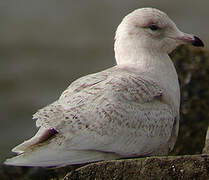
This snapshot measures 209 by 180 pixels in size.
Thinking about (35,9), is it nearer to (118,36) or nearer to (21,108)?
(21,108)

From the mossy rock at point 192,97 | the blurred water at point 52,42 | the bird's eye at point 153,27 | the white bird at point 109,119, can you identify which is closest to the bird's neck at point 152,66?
the white bird at point 109,119

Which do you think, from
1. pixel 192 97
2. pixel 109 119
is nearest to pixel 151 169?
pixel 109 119

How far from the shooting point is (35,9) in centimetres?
2134

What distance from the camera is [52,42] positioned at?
20688mm

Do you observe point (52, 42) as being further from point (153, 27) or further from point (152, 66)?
point (152, 66)

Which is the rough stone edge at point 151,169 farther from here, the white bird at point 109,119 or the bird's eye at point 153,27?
the bird's eye at point 153,27

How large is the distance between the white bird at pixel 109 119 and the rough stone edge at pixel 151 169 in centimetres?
188

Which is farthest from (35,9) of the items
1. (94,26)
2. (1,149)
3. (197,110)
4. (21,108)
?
(197,110)

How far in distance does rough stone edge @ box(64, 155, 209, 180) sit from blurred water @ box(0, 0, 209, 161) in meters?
10.7

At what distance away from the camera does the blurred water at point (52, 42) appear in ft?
63.5

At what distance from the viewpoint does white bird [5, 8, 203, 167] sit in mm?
9938

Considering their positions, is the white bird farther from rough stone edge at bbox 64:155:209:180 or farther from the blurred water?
the blurred water

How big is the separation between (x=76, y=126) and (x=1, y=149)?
802 centimetres

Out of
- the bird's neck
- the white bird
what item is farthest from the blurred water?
the white bird
